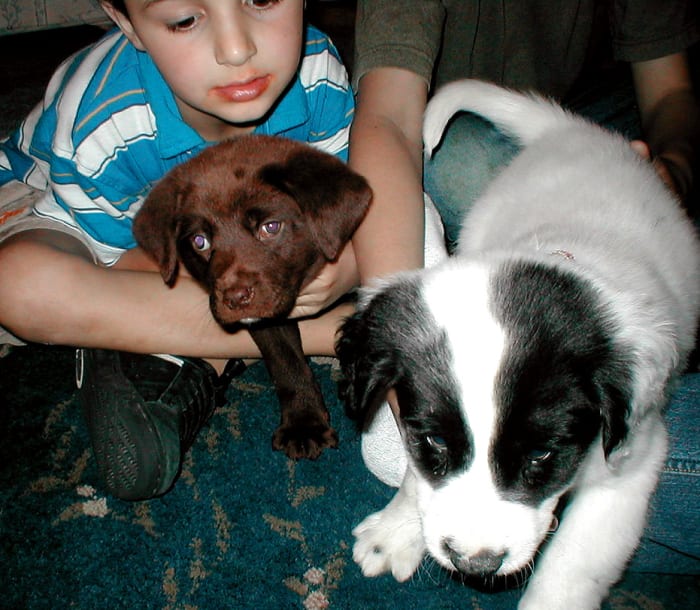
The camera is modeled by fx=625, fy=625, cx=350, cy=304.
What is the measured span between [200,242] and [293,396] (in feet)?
1.61

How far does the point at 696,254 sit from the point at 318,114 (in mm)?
1124

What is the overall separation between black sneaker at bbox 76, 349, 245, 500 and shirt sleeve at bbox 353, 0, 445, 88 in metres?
1.04

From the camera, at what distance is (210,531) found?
1.57 m

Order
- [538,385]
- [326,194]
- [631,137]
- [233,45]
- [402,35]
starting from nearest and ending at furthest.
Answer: [538,385] → [233,45] → [326,194] → [402,35] → [631,137]

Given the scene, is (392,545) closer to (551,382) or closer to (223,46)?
(551,382)

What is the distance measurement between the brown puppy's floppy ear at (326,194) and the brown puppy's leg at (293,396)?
0.33m

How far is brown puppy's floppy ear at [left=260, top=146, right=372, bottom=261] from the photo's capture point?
57.9 inches

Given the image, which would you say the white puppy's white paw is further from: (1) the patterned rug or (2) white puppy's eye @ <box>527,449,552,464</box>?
(2) white puppy's eye @ <box>527,449,552,464</box>

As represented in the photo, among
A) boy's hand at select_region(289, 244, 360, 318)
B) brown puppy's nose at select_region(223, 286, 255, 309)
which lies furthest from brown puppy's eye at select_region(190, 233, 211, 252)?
boy's hand at select_region(289, 244, 360, 318)

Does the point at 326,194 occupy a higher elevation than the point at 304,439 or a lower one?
higher

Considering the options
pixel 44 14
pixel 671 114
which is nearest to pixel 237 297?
pixel 671 114

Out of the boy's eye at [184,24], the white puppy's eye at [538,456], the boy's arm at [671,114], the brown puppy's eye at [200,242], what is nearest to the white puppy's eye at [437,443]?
the white puppy's eye at [538,456]

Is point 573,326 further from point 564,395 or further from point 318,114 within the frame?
point 318,114

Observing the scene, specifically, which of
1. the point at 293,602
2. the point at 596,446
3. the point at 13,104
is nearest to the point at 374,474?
the point at 293,602
